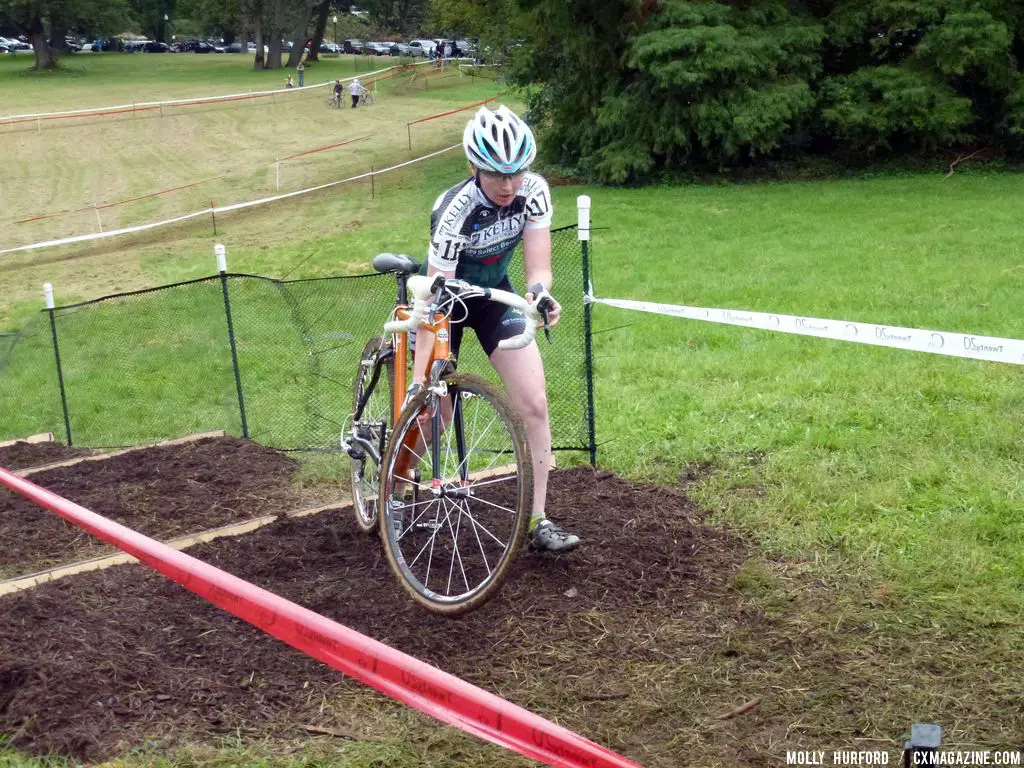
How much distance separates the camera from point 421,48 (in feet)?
277

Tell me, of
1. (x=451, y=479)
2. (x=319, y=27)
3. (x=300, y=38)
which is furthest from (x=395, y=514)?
(x=319, y=27)

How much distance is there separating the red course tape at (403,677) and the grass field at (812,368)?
734 millimetres

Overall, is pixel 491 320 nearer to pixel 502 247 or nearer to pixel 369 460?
pixel 502 247

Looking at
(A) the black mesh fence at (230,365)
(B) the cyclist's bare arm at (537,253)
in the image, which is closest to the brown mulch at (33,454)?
(A) the black mesh fence at (230,365)

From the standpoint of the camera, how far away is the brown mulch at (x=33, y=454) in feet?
29.6

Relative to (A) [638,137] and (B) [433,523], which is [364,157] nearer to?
(A) [638,137]

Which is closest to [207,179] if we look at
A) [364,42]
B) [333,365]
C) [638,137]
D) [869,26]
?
[638,137]

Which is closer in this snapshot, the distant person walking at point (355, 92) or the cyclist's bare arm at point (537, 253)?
the cyclist's bare arm at point (537, 253)

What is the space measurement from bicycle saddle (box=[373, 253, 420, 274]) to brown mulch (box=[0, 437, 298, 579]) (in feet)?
6.82

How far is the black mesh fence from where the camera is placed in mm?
9180

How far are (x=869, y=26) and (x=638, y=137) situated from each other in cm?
604

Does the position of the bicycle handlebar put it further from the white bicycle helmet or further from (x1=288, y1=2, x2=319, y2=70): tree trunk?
(x1=288, y1=2, x2=319, y2=70): tree trunk

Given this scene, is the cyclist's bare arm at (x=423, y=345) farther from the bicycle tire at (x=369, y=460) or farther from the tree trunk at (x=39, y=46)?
the tree trunk at (x=39, y=46)

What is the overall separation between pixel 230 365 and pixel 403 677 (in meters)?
9.99
